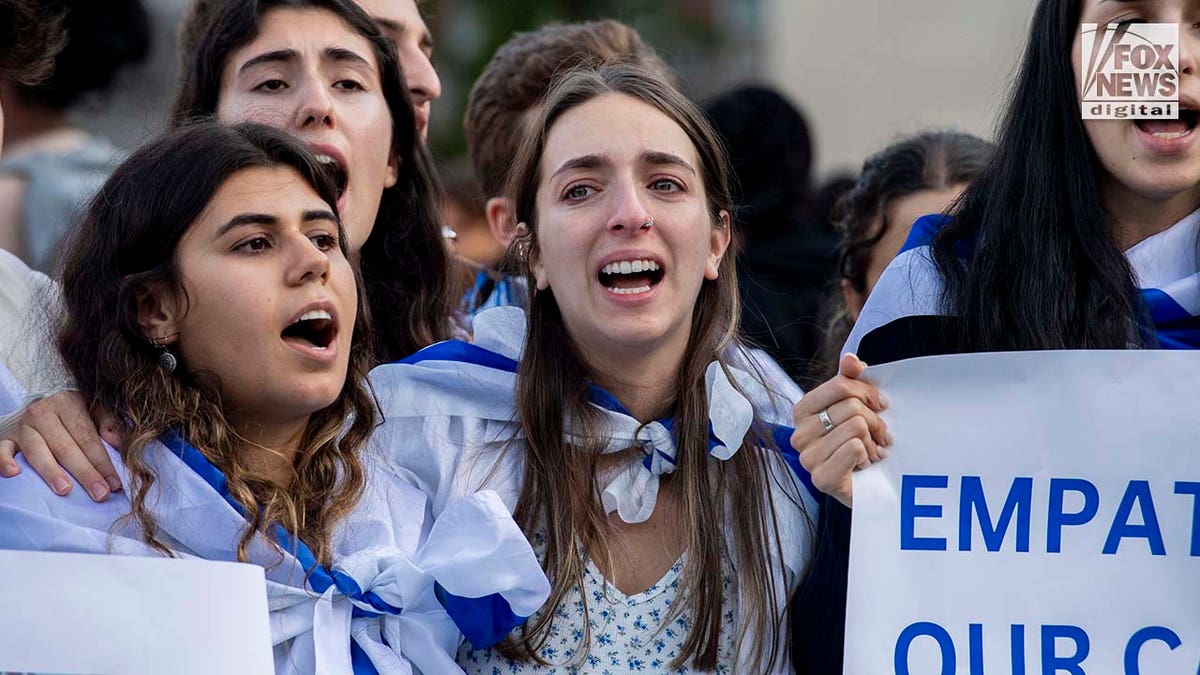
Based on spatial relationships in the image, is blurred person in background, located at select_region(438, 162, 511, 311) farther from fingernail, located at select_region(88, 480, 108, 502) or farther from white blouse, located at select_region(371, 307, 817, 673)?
fingernail, located at select_region(88, 480, 108, 502)

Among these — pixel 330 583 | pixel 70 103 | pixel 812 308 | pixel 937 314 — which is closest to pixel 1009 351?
pixel 937 314

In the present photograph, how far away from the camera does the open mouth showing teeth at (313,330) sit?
10.4 feet

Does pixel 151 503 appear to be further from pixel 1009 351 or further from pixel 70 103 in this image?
pixel 70 103

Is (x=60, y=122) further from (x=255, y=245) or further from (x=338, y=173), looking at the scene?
(x=255, y=245)

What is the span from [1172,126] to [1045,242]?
0.29m

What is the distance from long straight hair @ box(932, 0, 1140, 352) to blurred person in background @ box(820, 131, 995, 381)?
1021 mm

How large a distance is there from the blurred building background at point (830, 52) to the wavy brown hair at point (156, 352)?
37.6ft

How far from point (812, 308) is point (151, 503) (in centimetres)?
262

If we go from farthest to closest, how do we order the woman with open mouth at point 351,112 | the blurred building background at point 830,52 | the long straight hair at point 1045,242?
the blurred building background at point 830,52
the woman with open mouth at point 351,112
the long straight hair at point 1045,242

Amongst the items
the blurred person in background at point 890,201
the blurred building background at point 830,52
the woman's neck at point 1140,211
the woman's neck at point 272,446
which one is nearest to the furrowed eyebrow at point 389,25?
the blurred person in background at point 890,201

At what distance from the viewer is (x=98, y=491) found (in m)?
2.95

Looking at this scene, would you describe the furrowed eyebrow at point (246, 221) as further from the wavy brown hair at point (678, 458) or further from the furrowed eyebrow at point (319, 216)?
the wavy brown hair at point (678, 458)

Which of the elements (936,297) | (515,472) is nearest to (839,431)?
Result: (936,297)

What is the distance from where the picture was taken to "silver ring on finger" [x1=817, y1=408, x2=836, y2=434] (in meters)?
2.99
